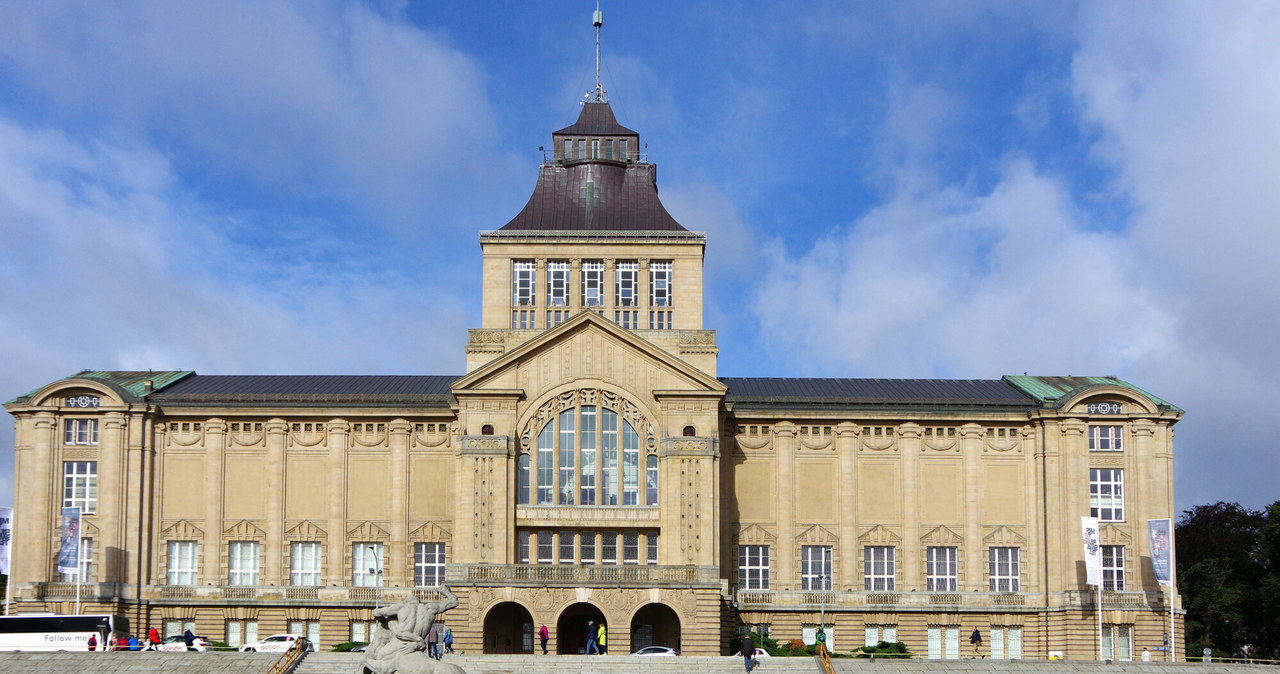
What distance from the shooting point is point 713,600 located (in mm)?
67375

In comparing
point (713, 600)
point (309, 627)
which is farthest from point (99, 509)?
point (713, 600)

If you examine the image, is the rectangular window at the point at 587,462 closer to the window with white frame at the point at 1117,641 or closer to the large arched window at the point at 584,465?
the large arched window at the point at 584,465

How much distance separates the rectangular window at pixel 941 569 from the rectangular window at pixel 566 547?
18.9 meters

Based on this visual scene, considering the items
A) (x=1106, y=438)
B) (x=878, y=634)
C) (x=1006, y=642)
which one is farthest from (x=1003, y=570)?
(x=1106, y=438)

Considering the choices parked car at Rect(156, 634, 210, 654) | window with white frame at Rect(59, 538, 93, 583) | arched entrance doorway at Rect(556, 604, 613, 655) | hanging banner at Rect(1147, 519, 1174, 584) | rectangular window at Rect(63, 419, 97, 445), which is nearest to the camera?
parked car at Rect(156, 634, 210, 654)

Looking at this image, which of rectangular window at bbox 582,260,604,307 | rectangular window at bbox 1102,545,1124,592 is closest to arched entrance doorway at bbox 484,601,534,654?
rectangular window at bbox 582,260,604,307

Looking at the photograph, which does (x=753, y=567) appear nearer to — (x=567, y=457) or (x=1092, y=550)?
(x=567, y=457)

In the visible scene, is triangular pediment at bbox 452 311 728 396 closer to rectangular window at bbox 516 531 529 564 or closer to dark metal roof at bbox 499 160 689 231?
rectangular window at bbox 516 531 529 564

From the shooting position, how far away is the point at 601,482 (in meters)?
72.2

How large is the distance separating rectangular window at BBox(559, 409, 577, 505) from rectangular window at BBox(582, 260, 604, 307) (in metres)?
7.53

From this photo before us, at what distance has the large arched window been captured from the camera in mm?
72188

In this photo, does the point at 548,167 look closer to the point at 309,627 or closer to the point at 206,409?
the point at 206,409

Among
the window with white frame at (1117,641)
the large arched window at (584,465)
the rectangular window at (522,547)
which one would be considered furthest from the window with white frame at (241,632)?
the window with white frame at (1117,641)

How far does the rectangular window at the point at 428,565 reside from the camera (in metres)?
75.6
